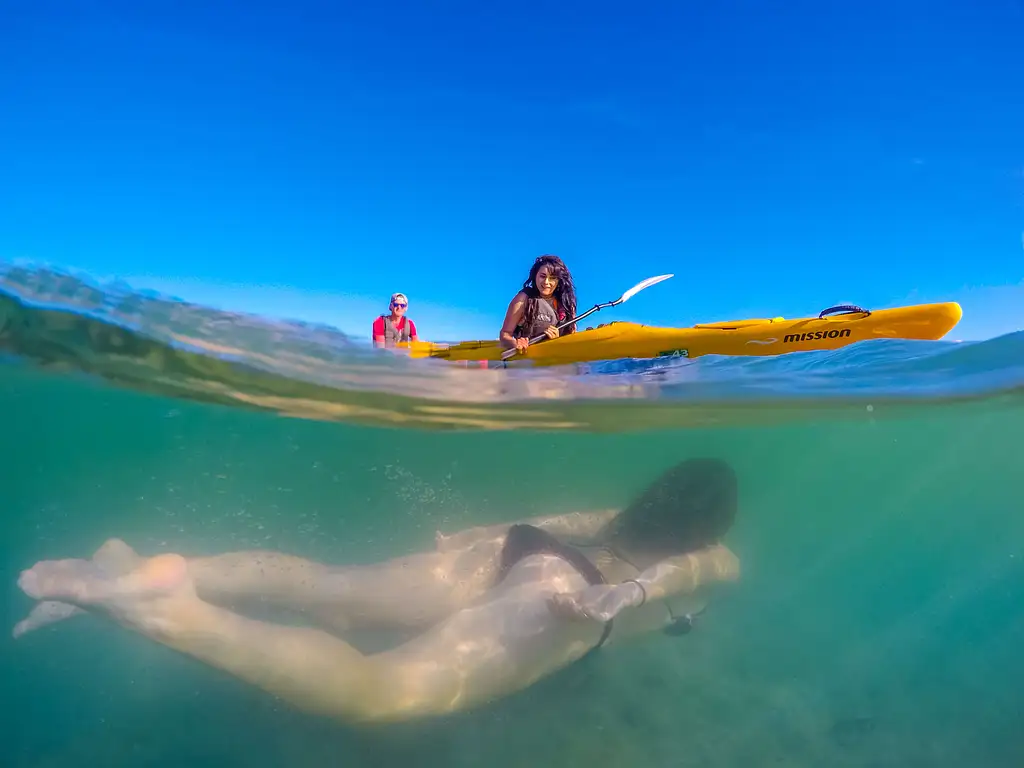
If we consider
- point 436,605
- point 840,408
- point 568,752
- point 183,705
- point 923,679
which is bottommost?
point 923,679

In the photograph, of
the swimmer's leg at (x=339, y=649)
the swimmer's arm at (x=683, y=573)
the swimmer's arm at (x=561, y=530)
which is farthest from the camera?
the swimmer's arm at (x=561, y=530)

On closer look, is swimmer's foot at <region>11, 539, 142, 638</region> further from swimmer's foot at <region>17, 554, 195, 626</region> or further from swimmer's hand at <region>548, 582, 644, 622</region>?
swimmer's hand at <region>548, 582, 644, 622</region>

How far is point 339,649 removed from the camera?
15.7 ft

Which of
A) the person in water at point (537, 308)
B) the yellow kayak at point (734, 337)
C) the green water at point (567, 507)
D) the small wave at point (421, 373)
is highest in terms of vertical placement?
the person in water at point (537, 308)

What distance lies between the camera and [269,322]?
22.1ft

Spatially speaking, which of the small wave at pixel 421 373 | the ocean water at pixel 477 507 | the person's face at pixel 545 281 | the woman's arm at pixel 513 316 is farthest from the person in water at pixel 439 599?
the person's face at pixel 545 281

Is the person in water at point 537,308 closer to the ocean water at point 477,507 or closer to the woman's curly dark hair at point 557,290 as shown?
the woman's curly dark hair at point 557,290

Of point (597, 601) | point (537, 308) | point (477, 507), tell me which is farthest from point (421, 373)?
point (597, 601)

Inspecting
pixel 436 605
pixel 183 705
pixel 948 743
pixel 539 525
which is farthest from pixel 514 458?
pixel 948 743

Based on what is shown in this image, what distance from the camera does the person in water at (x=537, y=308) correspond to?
9.31 m

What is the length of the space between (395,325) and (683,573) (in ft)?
23.1

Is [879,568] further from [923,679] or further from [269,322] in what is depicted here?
[269,322]

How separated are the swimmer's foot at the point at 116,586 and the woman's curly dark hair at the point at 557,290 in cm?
603

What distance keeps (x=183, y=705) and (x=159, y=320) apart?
438 centimetres
